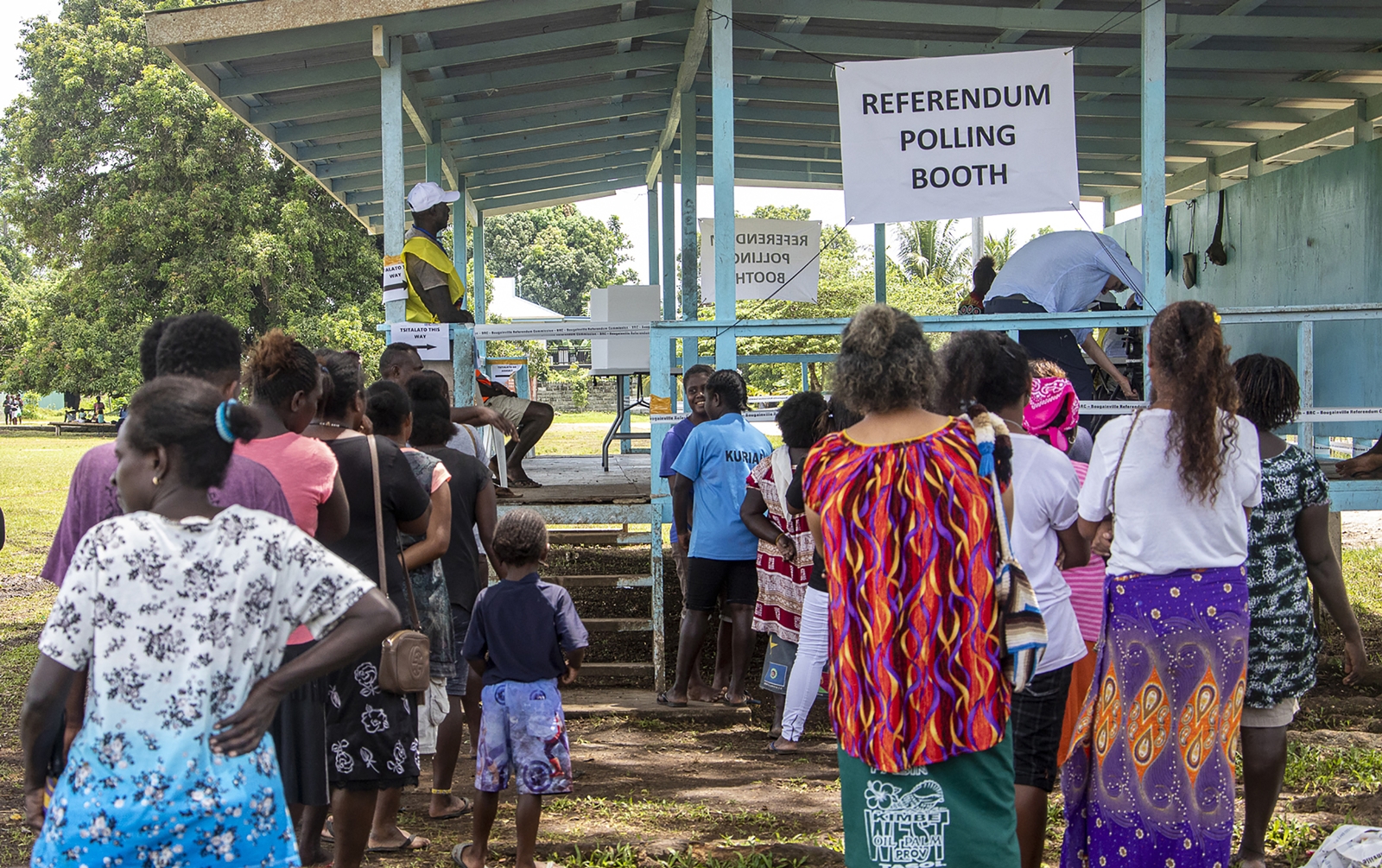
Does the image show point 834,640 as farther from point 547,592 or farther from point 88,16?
point 88,16

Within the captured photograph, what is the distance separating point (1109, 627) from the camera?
3.50m

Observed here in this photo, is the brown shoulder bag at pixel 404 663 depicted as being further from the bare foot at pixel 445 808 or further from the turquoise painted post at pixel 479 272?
the turquoise painted post at pixel 479 272

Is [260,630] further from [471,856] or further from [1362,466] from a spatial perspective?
[1362,466]

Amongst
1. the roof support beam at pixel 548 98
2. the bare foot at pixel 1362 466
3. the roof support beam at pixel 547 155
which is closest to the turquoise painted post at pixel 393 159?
the roof support beam at pixel 548 98

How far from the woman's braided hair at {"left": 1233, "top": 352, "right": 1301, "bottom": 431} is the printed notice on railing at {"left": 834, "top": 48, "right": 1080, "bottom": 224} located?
313cm

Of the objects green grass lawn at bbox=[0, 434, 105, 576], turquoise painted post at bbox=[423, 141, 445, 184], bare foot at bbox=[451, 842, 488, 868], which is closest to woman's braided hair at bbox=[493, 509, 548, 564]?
bare foot at bbox=[451, 842, 488, 868]

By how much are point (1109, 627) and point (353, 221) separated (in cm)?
2612

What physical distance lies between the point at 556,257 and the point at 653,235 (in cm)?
5286

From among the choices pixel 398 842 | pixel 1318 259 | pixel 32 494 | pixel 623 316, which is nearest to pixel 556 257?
pixel 32 494

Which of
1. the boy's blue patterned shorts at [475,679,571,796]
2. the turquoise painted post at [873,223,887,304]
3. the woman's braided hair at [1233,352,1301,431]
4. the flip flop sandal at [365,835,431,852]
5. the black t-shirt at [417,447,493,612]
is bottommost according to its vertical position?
the flip flop sandal at [365,835,431,852]

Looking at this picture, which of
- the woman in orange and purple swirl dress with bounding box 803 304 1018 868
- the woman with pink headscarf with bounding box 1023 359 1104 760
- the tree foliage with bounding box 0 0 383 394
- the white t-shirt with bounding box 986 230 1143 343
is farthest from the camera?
the tree foliage with bounding box 0 0 383 394

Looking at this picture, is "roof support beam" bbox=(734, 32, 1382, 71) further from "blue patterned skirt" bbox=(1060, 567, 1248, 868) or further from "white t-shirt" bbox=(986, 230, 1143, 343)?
"blue patterned skirt" bbox=(1060, 567, 1248, 868)

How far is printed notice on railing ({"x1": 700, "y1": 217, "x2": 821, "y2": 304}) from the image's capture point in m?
11.3

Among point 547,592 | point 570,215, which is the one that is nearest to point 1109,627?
point 547,592
